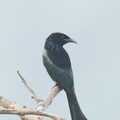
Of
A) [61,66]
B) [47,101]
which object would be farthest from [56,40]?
[47,101]

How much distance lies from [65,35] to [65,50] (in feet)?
1.43

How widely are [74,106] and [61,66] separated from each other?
3.40 ft

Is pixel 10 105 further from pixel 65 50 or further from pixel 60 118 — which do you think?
pixel 65 50

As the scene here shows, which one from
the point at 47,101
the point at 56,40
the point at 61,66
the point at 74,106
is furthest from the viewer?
the point at 56,40

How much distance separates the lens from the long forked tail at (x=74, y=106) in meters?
7.60

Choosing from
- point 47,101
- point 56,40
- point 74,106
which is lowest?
point 74,106

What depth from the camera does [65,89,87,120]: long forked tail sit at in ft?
24.9

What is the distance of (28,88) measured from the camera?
5977mm

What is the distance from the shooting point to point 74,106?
7.99 meters

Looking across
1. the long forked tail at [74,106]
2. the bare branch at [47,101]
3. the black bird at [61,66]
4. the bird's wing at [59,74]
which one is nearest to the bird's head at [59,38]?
the black bird at [61,66]

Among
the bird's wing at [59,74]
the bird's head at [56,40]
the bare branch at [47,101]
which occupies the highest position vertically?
the bird's head at [56,40]

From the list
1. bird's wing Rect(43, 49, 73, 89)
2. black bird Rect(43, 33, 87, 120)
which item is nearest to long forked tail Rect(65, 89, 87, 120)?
black bird Rect(43, 33, 87, 120)

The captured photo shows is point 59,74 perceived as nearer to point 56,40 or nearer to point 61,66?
point 61,66

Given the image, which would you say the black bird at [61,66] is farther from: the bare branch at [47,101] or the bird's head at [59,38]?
the bare branch at [47,101]
